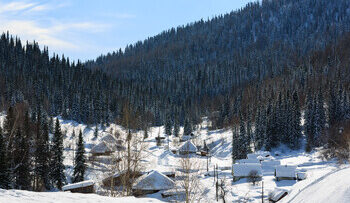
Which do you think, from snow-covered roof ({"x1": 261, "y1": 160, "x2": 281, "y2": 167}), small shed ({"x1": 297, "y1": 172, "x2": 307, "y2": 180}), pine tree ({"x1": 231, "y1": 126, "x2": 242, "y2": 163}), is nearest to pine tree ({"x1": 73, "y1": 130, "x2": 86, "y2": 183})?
small shed ({"x1": 297, "y1": 172, "x2": 307, "y2": 180})

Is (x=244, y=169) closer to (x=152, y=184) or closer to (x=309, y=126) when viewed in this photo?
(x=152, y=184)

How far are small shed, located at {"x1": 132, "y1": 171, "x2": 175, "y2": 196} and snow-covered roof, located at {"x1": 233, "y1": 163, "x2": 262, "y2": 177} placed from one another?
68.0ft

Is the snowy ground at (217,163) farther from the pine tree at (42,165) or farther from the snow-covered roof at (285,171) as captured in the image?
the pine tree at (42,165)

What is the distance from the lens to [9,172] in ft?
84.9

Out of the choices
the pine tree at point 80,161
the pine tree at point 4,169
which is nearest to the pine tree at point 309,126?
the pine tree at point 80,161

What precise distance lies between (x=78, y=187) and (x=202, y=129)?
3449 inches

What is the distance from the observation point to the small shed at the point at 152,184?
38062 millimetres

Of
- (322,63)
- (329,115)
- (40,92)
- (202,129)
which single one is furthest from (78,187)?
(322,63)

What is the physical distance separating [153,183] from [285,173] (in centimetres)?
2872

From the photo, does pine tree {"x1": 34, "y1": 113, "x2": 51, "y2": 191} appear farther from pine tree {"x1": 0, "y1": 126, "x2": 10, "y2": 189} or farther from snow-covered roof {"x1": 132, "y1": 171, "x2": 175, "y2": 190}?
pine tree {"x1": 0, "y1": 126, "x2": 10, "y2": 189}

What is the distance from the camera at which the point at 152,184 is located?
38438mm

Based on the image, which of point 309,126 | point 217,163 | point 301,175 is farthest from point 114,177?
point 309,126

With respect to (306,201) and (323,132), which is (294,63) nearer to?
(323,132)

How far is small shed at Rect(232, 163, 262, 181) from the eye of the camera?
2157 inches
